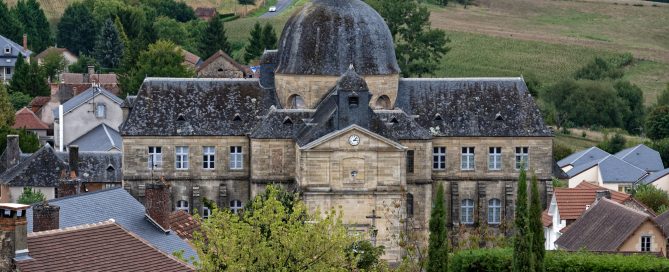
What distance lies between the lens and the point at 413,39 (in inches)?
5709

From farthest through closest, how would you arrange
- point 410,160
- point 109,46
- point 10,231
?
point 109,46 < point 410,160 < point 10,231

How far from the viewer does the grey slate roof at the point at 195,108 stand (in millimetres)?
94125

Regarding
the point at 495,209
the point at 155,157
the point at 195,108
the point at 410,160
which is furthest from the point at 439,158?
the point at 155,157

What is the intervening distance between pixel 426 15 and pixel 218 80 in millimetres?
50822

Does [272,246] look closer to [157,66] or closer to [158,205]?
[158,205]

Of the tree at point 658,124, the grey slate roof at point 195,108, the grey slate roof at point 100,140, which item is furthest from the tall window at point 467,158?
the tree at point 658,124

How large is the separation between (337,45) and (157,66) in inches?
1990

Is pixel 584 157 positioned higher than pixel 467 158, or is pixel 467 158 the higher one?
pixel 467 158

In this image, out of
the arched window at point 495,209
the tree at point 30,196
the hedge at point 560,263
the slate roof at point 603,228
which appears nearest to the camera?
the hedge at point 560,263

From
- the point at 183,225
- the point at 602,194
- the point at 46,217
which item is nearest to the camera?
the point at 46,217

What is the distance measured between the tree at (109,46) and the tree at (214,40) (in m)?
7.26

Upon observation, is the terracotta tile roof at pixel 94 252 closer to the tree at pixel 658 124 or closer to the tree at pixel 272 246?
the tree at pixel 272 246

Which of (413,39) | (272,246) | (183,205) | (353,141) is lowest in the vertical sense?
(183,205)

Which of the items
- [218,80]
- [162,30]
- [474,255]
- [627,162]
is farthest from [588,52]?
[474,255]
